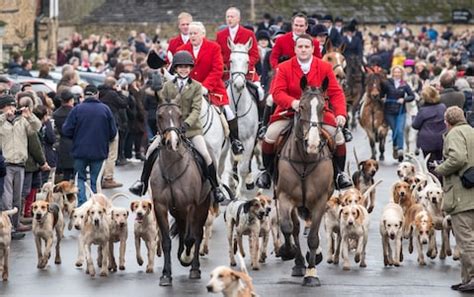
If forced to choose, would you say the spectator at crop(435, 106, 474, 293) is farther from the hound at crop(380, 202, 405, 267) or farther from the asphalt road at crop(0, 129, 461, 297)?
the hound at crop(380, 202, 405, 267)

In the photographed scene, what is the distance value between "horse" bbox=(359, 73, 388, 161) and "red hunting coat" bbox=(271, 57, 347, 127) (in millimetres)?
13638

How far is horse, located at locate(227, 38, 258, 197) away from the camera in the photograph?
2497 cm

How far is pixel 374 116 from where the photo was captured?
33.4 m

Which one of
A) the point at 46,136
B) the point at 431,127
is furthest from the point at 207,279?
the point at 431,127

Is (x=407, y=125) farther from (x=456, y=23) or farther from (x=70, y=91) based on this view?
(x=456, y=23)

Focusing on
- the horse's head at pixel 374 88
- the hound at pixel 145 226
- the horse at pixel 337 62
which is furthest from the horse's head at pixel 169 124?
the horse's head at pixel 374 88

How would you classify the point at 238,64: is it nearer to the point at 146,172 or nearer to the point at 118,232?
the point at 118,232

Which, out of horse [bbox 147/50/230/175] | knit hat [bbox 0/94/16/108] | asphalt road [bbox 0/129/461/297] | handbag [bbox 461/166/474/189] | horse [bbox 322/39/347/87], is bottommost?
asphalt road [bbox 0/129/461/297]

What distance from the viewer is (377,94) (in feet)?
109

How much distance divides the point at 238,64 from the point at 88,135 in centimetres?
240

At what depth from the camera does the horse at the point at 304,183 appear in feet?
61.4

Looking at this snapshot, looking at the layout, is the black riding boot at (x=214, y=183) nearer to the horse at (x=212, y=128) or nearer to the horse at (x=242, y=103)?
the horse at (x=212, y=128)

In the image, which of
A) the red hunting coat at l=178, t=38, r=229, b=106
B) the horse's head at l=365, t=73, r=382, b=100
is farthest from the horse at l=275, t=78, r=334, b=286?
the horse's head at l=365, t=73, r=382, b=100

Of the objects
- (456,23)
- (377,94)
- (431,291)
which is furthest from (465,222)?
(456,23)
